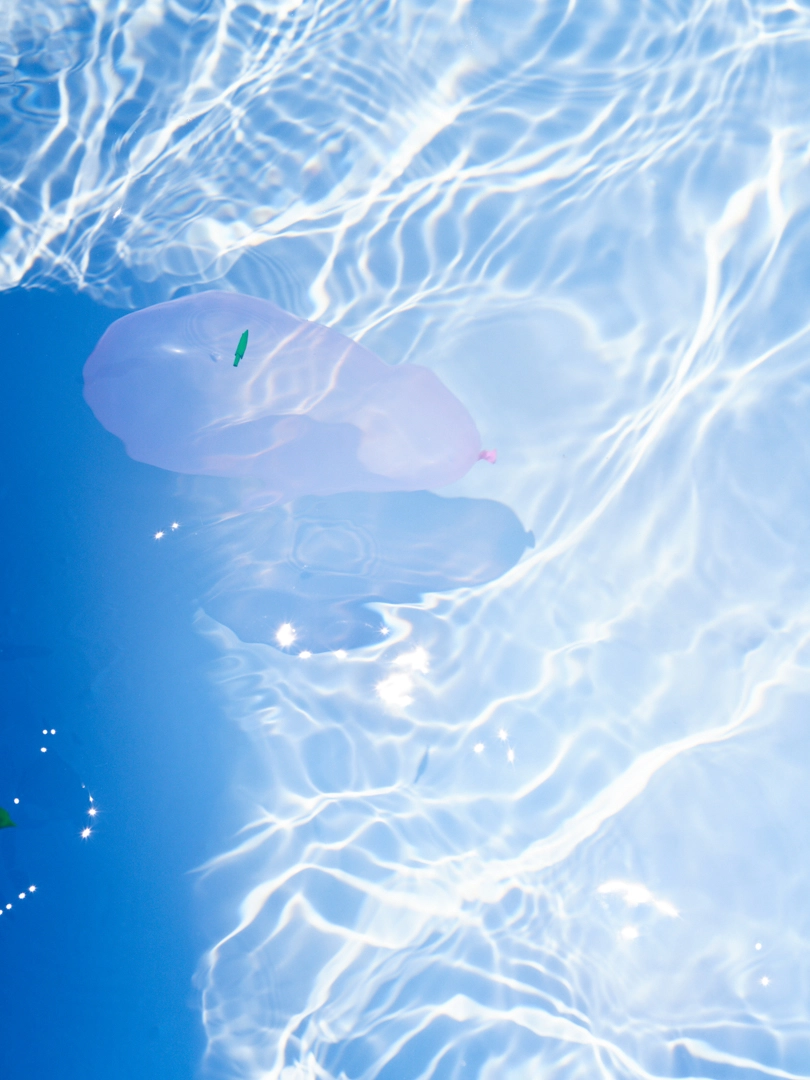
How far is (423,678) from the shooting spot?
131 inches

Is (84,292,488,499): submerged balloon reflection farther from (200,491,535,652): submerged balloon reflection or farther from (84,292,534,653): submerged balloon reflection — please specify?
(200,491,535,652): submerged balloon reflection

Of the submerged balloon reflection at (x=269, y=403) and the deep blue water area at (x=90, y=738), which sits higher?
the submerged balloon reflection at (x=269, y=403)

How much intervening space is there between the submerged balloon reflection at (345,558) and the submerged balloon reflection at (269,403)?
137mm

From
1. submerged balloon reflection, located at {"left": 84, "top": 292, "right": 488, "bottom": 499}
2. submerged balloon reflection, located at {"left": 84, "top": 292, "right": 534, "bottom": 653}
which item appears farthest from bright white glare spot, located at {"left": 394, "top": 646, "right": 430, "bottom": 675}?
submerged balloon reflection, located at {"left": 84, "top": 292, "right": 488, "bottom": 499}

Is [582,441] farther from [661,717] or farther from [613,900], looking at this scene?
[613,900]

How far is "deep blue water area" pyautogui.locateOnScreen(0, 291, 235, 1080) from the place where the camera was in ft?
10.1

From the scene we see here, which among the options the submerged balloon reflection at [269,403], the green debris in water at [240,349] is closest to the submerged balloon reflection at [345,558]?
the submerged balloon reflection at [269,403]

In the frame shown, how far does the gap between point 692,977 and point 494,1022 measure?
0.86m

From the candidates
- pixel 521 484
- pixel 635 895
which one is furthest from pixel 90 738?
pixel 635 895

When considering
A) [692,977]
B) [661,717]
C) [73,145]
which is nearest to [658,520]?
[661,717]

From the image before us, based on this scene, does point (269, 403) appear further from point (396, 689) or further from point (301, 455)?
point (396, 689)

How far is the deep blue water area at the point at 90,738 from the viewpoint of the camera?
10.1ft

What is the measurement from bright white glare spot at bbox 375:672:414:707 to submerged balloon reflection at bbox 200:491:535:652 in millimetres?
219

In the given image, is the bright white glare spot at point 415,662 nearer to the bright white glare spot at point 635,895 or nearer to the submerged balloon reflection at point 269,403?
the submerged balloon reflection at point 269,403
